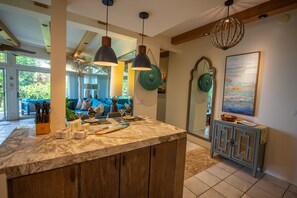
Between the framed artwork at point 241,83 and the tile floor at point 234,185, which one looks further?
the framed artwork at point 241,83

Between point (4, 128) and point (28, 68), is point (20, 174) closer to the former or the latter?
point (4, 128)

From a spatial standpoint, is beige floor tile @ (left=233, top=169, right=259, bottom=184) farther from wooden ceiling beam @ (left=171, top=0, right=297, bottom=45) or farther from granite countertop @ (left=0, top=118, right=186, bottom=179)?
wooden ceiling beam @ (left=171, top=0, right=297, bottom=45)

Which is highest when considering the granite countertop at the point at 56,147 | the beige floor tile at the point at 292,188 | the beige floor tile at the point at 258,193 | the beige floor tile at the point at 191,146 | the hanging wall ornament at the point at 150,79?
the hanging wall ornament at the point at 150,79

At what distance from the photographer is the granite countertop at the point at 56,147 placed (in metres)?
0.83

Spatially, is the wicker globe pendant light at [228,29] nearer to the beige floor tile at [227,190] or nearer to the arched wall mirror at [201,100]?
the arched wall mirror at [201,100]

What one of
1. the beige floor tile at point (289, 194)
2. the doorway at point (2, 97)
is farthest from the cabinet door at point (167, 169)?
the doorway at point (2, 97)

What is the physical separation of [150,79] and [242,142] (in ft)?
6.79

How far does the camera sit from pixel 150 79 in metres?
3.10

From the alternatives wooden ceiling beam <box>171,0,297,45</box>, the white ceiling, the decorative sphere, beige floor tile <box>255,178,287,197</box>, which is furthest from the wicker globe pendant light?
beige floor tile <box>255,178,287,197</box>

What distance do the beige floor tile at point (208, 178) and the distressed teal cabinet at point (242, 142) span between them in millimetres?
558

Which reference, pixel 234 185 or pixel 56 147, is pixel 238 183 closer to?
pixel 234 185

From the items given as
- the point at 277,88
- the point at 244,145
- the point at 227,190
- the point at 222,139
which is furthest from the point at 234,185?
the point at 277,88

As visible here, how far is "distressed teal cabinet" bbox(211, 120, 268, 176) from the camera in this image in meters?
2.19

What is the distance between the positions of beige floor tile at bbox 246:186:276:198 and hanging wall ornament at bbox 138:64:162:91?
2371 mm
